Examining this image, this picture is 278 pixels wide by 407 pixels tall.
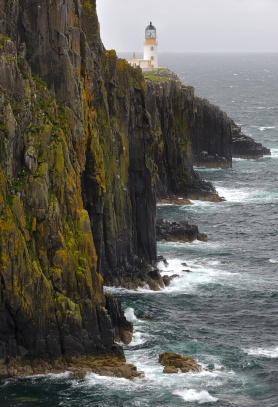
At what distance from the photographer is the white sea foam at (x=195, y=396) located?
64562 mm

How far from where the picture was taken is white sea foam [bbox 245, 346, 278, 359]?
73.2 meters

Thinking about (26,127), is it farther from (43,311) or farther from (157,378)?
(157,378)

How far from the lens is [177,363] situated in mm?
69125

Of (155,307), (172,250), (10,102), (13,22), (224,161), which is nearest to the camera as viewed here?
(10,102)

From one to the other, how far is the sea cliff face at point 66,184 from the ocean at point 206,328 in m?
3.00

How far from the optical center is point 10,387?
64.3m

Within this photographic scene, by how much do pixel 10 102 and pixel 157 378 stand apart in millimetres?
20539

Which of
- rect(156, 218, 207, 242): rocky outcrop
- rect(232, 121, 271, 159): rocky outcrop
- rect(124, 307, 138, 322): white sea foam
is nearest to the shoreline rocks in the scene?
rect(124, 307, 138, 322): white sea foam

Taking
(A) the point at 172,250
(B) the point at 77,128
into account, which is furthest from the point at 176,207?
(B) the point at 77,128

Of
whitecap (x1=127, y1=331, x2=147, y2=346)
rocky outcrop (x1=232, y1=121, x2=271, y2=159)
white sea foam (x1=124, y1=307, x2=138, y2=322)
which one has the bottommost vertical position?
whitecap (x1=127, y1=331, x2=147, y2=346)

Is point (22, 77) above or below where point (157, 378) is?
above

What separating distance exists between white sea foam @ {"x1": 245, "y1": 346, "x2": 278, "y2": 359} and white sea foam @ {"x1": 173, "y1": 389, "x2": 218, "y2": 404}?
9137mm

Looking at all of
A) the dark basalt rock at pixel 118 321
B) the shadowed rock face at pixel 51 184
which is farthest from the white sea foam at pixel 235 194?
the dark basalt rock at pixel 118 321

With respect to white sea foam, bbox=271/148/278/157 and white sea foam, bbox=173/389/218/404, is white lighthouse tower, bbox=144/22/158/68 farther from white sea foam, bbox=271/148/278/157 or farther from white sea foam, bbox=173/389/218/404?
white sea foam, bbox=173/389/218/404
